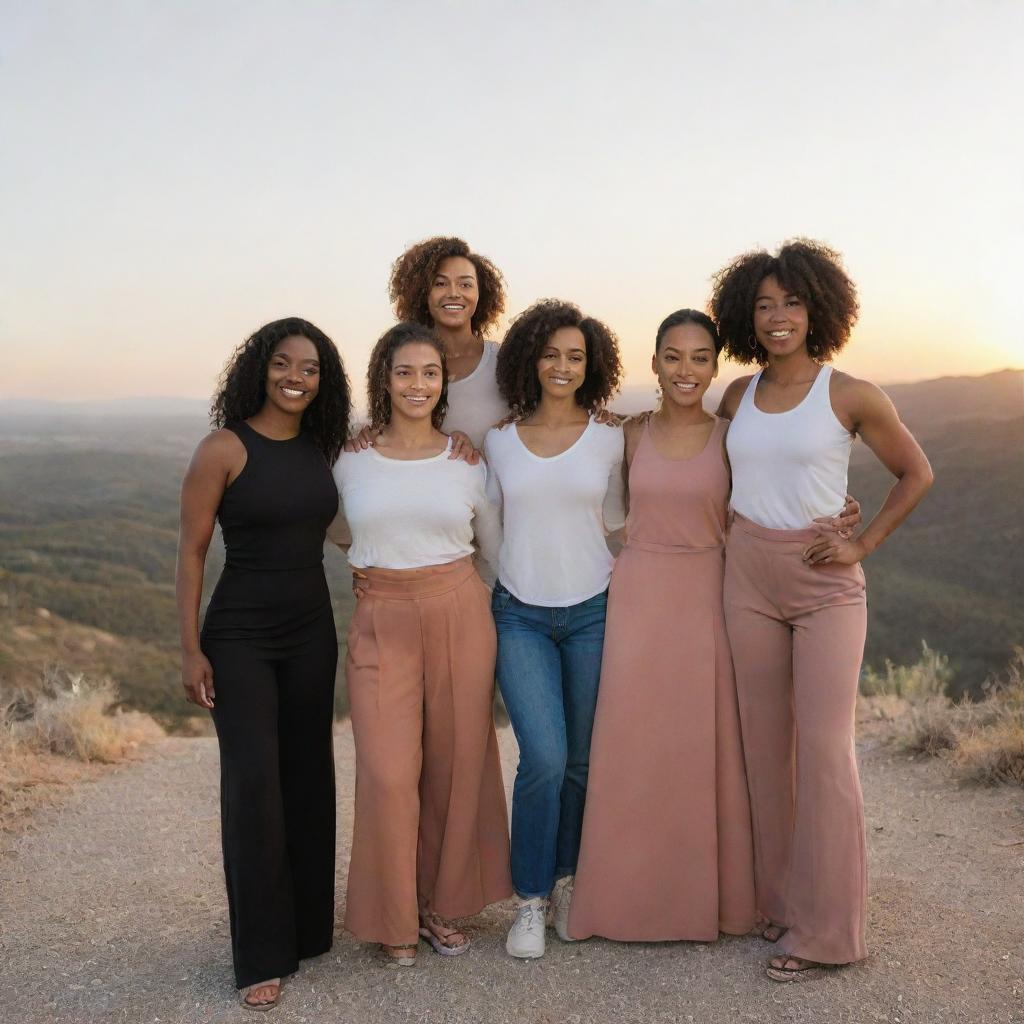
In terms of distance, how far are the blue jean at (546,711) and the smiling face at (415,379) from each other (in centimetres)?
76

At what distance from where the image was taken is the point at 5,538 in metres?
20.0

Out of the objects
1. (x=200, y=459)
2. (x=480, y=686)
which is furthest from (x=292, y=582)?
(x=480, y=686)

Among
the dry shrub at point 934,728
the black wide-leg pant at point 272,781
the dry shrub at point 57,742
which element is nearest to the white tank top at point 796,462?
the black wide-leg pant at point 272,781

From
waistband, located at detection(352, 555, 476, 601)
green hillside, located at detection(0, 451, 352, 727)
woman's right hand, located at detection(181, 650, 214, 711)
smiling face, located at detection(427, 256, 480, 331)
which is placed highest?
smiling face, located at detection(427, 256, 480, 331)

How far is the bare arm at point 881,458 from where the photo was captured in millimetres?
3533

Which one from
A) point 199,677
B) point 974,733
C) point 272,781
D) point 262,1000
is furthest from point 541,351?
point 974,733

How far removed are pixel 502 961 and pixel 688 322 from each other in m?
2.52

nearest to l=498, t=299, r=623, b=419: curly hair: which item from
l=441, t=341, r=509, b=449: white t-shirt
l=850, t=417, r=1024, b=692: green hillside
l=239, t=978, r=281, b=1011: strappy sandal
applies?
l=441, t=341, r=509, b=449: white t-shirt

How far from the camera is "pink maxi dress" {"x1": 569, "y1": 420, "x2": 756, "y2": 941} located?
3.80 metres

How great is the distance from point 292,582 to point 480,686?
794 mm

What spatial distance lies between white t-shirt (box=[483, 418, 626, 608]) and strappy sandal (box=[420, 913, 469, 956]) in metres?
1.30

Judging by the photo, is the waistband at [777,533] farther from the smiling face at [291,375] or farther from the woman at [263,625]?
the smiling face at [291,375]

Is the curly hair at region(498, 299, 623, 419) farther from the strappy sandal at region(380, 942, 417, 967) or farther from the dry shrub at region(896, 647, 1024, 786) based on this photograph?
the dry shrub at region(896, 647, 1024, 786)

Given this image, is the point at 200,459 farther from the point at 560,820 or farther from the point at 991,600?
the point at 991,600
